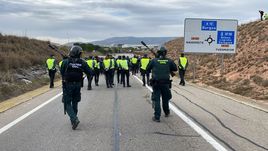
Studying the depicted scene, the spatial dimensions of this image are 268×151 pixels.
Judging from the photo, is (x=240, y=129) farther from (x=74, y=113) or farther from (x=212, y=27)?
(x=212, y=27)

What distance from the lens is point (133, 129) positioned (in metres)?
9.80

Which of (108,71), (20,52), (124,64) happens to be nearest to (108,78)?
(108,71)

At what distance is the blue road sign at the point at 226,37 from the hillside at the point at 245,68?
6.72ft

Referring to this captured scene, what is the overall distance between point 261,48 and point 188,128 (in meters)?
27.9

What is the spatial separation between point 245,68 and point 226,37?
3012mm

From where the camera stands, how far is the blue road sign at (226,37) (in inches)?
1289

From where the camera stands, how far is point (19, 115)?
12.1 m

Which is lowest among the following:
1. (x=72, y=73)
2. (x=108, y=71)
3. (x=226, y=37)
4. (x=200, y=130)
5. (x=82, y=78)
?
(x=200, y=130)

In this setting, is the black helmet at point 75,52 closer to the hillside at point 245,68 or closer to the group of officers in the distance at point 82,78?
the group of officers in the distance at point 82,78

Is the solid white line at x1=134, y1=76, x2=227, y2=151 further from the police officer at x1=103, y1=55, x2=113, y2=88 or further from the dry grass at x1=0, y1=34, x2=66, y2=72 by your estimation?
the dry grass at x1=0, y1=34, x2=66, y2=72

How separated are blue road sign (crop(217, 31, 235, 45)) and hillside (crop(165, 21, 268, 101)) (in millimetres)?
2048

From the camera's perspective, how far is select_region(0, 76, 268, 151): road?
8117 millimetres

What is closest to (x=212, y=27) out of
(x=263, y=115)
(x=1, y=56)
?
(x=1, y=56)

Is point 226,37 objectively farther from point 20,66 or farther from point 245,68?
point 20,66
